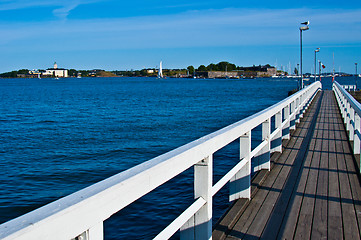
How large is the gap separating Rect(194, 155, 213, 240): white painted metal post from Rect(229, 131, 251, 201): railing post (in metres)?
1.52

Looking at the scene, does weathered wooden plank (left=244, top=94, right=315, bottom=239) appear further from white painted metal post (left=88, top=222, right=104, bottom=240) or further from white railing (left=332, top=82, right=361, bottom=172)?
white painted metal post (left=88, top=222, right=104, bottom=240)

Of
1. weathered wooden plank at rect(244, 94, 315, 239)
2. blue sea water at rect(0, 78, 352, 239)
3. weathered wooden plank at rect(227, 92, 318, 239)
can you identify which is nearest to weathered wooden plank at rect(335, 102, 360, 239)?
weathered wooden plank at rect(244, 94, 315, 239)

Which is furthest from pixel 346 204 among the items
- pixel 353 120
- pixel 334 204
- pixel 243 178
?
pixel 353 120

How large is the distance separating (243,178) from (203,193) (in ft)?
6.06

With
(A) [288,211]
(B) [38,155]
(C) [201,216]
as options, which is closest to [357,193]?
(A) [288,211]

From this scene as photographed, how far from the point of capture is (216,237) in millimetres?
3787

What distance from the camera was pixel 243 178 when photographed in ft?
15.8

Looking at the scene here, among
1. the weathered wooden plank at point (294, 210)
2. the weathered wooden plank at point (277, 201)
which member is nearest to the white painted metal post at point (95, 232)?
the weathered wooden plank at point (277, 201)

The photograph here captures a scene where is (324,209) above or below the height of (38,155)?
above

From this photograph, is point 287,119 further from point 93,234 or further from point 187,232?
point 93,234

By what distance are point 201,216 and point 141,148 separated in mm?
14127

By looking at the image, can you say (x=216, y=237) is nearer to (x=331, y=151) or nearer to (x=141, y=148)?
(x=331, y=151)

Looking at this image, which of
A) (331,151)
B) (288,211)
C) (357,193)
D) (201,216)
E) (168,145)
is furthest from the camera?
(168,145)

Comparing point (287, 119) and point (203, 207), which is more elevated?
point (287, 119)
